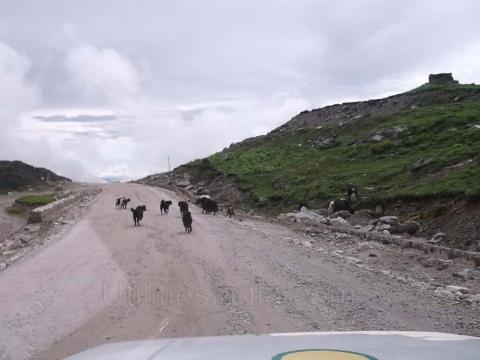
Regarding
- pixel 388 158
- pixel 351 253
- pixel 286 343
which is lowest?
pixel 351 253

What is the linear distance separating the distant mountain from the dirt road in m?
102

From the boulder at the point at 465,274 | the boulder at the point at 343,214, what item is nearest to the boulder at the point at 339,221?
the boulder at the point at 343,214

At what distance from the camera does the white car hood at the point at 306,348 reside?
265 cm

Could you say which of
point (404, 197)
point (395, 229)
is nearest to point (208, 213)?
point (404, 197)

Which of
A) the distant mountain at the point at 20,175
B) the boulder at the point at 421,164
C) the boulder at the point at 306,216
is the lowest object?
the boulder at the point at 306,216

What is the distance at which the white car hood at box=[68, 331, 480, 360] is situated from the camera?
2.65 meters

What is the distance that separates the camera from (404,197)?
21.6m

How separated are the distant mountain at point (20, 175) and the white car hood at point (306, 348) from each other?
367 feet

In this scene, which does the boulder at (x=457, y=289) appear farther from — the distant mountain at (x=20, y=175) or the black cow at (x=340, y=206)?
the distant mountain at (x=20, y=175)

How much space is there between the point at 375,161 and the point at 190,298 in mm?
25279

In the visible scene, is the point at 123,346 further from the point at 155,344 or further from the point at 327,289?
the point at 327,289

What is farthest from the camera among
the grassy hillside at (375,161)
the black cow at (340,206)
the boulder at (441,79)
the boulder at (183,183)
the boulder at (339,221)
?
the boulder at (441,79)

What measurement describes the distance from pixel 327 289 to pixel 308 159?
100 feet

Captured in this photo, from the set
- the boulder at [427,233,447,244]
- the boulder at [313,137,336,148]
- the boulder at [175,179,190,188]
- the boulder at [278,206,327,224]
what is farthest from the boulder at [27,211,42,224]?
the boulder at [175,179,190,188]
